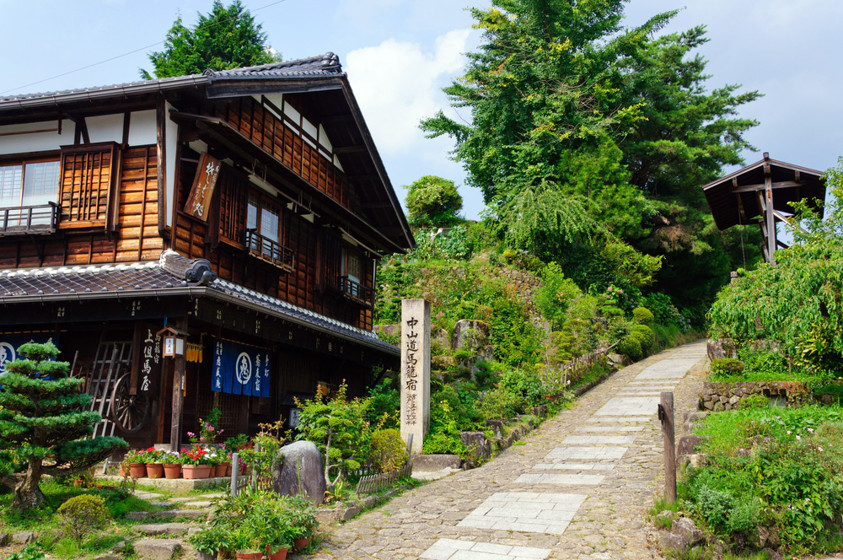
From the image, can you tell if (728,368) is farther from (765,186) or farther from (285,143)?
(285,143)

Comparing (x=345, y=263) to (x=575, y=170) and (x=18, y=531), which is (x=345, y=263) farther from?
(x=575, y=170)

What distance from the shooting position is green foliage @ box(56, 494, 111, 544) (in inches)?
293

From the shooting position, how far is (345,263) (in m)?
20.4

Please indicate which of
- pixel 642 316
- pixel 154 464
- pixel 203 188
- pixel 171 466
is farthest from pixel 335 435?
pixel 642 316

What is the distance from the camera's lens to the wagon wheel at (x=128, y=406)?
37.6 feet

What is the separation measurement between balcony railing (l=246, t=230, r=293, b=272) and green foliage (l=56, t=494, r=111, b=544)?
298 inches

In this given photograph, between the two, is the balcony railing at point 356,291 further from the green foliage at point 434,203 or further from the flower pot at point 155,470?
the green foliage at point 434,203

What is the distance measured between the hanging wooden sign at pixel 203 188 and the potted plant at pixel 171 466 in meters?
4.82

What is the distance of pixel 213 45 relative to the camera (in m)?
32.3

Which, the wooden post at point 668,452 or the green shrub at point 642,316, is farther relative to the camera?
the green shrub at point 642,316

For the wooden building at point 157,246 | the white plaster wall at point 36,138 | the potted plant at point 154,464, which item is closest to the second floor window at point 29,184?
the wooden building at point 157,246

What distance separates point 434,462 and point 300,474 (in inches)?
207

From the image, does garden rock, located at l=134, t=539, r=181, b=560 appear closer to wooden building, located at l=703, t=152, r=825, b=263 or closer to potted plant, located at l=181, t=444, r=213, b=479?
potted plant, located at l=181, t=444, r=213, b=479

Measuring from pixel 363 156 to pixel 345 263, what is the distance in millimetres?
A: 3504
